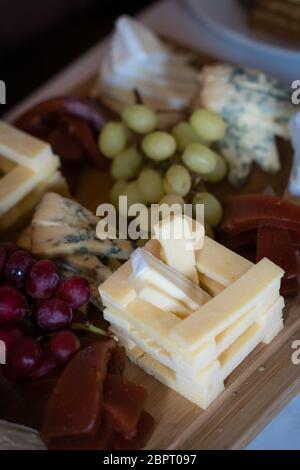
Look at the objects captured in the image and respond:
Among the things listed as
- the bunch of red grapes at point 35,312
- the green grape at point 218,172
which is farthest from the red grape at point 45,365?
the green grape at point 218,172

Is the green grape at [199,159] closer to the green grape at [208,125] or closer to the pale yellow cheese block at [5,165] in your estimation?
the green grape at [208,125]

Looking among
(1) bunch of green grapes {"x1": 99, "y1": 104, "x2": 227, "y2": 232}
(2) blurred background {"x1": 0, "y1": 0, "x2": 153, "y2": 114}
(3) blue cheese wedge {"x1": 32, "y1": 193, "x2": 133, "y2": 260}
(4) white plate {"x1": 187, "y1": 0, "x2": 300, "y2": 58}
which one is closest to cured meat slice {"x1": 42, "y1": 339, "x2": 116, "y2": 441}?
(3) blue cheese wedge {"x1": 32, "y1": 193, "x2": 133, "y2": 260}

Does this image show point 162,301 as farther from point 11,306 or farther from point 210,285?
point 11,306

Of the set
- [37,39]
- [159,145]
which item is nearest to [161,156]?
[159,145]

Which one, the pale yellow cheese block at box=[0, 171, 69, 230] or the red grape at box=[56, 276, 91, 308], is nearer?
the red grape at box=[56, 276, 91, 308]

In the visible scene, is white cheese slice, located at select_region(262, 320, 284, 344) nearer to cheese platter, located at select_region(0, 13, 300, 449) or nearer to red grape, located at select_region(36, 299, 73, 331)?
cheese platter, located at select_region(0, 13, 300, 449)

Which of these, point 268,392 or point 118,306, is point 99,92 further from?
point 268,392

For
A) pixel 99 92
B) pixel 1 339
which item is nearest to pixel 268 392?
pixel 1 339

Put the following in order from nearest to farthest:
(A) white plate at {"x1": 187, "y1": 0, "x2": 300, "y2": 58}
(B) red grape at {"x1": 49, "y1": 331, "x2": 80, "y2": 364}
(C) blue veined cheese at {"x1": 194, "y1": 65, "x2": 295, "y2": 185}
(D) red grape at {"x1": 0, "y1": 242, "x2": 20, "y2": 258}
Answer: (B) red grape at {"x1": 49, "y1": 331, "x2": 80, "y2": 364} → (D) red grape at {"x1": 0, "y1": 242, "x2": 20, "y2": 258} → (C) blue veined cheese at {"x1": 194, "y1": 65, "x2": 295, "y2": 185} → (A) white plate at {"x1": 187, "y1": 0, "x2": 300, "y2": 58}
